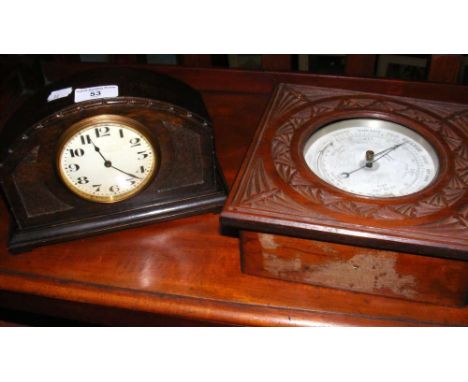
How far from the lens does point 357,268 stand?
1016 millimetres

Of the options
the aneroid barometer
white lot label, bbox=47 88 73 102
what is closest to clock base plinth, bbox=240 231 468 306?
the aneroid barometer

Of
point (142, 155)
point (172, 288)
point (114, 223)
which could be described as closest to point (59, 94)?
point (142, 155)

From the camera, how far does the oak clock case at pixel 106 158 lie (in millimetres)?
1054

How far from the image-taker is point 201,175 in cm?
120

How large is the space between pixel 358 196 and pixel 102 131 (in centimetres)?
52

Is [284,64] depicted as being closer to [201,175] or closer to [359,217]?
[201,175]

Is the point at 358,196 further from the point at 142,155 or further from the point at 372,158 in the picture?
the point at 142,155

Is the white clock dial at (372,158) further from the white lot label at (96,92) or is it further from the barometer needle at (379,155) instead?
the white lot label at (96,92)

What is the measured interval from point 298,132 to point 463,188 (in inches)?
13.2

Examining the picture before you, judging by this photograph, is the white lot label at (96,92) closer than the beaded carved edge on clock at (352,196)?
No

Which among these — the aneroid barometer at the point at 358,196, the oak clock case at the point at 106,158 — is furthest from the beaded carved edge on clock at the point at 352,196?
the oak clock case at the point at 106,158

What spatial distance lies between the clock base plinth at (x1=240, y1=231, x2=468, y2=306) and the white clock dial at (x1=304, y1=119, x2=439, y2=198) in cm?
12

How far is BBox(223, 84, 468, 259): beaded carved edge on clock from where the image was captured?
2.99 ft

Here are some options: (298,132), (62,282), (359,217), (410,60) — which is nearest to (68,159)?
(62,282)
